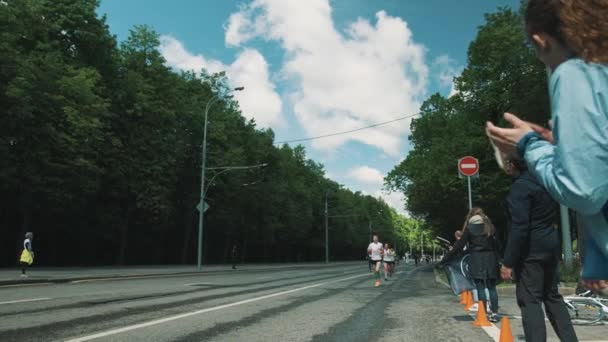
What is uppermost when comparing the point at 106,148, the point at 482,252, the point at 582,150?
the point at 106,148

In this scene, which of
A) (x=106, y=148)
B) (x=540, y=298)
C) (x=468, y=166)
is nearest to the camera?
(x=540, y=298)

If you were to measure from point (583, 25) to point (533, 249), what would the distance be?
2954mm

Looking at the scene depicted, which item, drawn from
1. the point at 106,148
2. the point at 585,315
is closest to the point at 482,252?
the point at 585,315

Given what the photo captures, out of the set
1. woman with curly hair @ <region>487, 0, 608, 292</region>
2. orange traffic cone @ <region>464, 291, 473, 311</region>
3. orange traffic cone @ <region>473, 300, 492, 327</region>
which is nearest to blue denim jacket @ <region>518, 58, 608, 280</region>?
woman with curly hair @ <region>487, 0, 608, 292</region>

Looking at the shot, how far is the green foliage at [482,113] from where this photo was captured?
86.3ft

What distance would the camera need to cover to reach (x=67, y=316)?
7.21 meters

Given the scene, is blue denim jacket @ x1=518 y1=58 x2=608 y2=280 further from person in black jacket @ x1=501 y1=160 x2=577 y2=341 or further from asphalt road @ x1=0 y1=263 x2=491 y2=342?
asphalt road @ x1=0 y1=263 x2=491 y2=342

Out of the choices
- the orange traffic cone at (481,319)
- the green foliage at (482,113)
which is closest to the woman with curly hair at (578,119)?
the orange traffic cone at (481,319)

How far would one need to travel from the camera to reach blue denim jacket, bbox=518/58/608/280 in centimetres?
152

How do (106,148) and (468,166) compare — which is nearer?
(468,166)

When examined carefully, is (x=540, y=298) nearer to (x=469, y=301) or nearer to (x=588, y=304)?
(x=588, y=304)

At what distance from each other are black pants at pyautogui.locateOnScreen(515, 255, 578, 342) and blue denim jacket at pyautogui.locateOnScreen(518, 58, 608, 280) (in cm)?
259

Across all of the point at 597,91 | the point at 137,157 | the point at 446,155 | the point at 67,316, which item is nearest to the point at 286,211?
the point at 137,157

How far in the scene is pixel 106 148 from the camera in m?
30.2
